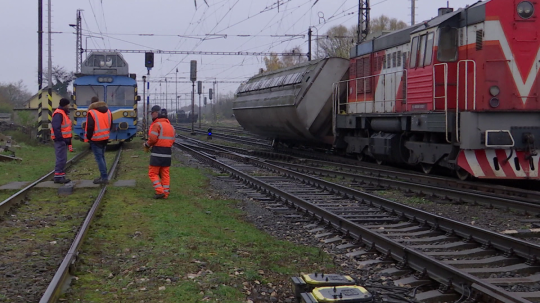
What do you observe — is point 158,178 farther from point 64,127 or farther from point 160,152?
point 64,127

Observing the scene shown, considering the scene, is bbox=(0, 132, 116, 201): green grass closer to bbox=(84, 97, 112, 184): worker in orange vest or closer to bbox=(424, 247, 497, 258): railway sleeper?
bbox=(84, 97, 112, 184): worker in orange vest

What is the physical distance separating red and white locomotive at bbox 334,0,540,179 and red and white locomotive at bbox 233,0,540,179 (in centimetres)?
2

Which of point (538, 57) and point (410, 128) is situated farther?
point (410, 128)

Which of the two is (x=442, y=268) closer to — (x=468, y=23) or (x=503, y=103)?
(x=503, y=103)

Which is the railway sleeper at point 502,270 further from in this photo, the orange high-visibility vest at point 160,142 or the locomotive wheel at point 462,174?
the locomotive wheel at point 462,174

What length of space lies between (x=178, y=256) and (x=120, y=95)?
60.0ft

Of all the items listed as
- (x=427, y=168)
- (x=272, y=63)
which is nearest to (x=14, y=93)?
(x=272, y=63)

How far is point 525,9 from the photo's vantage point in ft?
38.5

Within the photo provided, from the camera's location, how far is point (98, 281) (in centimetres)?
544

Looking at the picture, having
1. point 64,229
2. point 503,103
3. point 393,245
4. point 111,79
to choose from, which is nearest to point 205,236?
point 64,229

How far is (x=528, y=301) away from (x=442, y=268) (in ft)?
3.31

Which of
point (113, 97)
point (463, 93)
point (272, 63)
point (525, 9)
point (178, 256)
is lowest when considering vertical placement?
point (178, 256)

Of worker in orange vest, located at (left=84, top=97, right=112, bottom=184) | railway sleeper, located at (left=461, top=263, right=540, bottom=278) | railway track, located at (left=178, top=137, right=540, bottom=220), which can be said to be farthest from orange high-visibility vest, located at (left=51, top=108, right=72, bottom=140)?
railway sleeper, located at (left=461, top=263, right=540, bottom=278)

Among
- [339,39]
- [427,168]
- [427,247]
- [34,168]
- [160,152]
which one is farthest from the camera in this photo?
[339,39]
